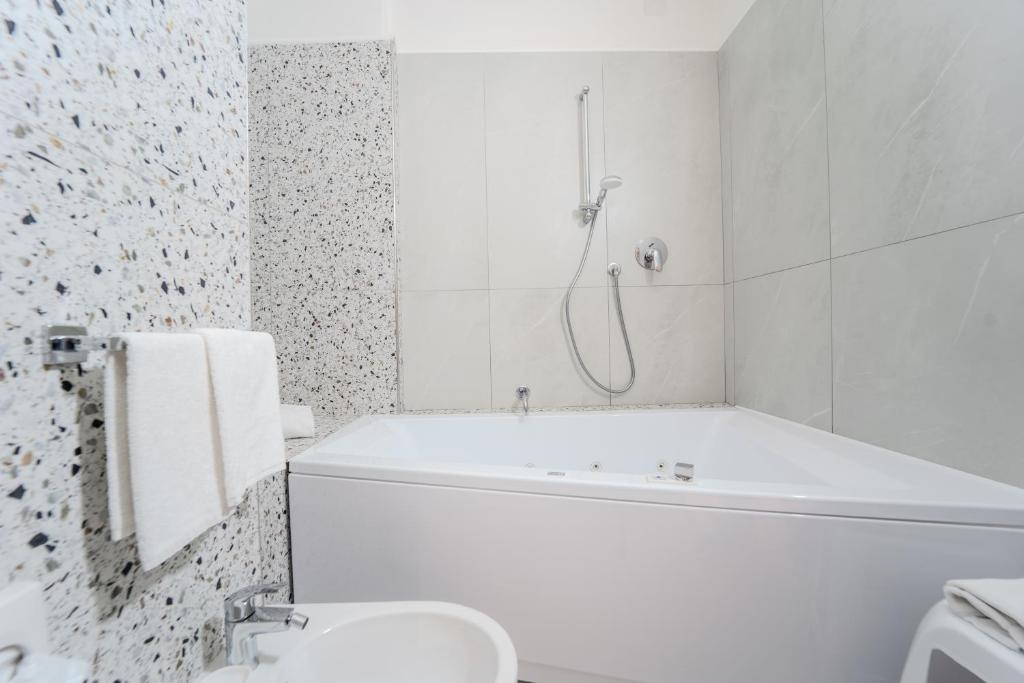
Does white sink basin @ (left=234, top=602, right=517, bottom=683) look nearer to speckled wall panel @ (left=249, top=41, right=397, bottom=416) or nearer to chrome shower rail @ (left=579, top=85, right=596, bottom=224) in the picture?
speckled wall panel @ (left=249, top=41, right=397, bottom=416)

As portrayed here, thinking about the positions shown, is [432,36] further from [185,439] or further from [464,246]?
[185,439]

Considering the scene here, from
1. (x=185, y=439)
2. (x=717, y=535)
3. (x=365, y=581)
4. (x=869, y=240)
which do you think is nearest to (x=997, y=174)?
(x=869, y=240)

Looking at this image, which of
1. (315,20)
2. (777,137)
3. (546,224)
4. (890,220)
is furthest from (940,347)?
(315,20)

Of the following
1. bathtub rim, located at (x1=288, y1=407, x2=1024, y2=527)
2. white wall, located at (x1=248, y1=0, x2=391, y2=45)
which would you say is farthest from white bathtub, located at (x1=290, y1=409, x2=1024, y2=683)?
white wall, located at (x1=248, y1=0, x2=391, y2=45)

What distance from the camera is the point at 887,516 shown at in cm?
82

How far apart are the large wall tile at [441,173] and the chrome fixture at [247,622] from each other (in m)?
1.49

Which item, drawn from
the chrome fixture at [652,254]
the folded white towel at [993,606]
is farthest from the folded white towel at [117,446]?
the chrome fixture at [652,254]

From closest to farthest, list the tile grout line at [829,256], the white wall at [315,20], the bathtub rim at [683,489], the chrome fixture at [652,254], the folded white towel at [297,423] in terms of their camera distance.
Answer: the bathtub rim at [683,489], the tile grout line at [829,256], the folded white towel at [297,423], the white wall at [315,20], the chrome fixture at [652,254]

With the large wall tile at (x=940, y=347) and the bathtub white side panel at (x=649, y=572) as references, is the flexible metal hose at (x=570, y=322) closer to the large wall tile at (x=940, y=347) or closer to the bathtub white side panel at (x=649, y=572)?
the large wall tile at (x=940, y=347)

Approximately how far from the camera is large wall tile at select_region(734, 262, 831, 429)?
4.40 ft

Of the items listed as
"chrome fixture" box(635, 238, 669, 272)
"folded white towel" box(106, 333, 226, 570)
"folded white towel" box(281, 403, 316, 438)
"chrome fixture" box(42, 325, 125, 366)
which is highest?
"chrome fixture" box(635, 238, 669, 272)

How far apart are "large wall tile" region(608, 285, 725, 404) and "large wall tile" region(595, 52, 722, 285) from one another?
83mm

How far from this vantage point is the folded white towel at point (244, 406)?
0.52 meters

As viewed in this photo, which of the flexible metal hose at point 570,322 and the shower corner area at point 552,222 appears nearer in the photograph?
the shower corner area at point 552,222
